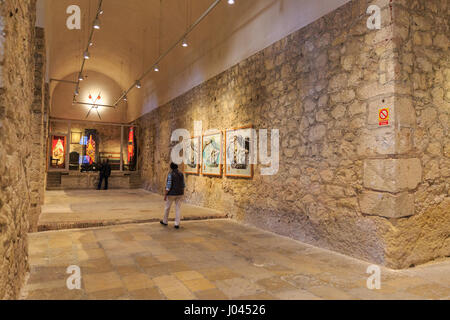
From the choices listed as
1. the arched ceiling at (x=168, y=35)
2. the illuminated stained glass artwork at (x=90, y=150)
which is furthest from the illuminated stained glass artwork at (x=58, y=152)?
the arched ceiling at (x=168, y=35)

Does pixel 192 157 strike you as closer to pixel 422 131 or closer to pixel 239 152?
pixel 239 152

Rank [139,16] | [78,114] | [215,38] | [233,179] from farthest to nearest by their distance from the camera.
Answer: [78,114] < [139,16] < [215,38] < [233,179]

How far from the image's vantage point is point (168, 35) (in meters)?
9.65

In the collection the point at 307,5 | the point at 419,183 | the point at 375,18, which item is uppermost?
the point at 307,5

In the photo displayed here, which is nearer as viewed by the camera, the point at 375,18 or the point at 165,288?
the point at 165,288

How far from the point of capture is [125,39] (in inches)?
452

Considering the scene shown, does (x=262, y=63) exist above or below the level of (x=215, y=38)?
below

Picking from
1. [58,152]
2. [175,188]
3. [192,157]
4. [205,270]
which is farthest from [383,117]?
[58,152]

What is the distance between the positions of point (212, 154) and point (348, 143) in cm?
409

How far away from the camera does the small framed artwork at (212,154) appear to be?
7.26 metres

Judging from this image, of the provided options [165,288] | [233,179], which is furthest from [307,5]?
[165,288]

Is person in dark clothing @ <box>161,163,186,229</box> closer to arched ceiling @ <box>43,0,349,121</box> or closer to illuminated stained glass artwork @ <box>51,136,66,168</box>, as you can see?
arched ceiling @ <box>43,0,349,121</box>

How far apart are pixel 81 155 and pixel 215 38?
44.4 feet

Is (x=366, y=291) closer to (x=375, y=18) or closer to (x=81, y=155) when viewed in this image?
(x=375, y=18)
